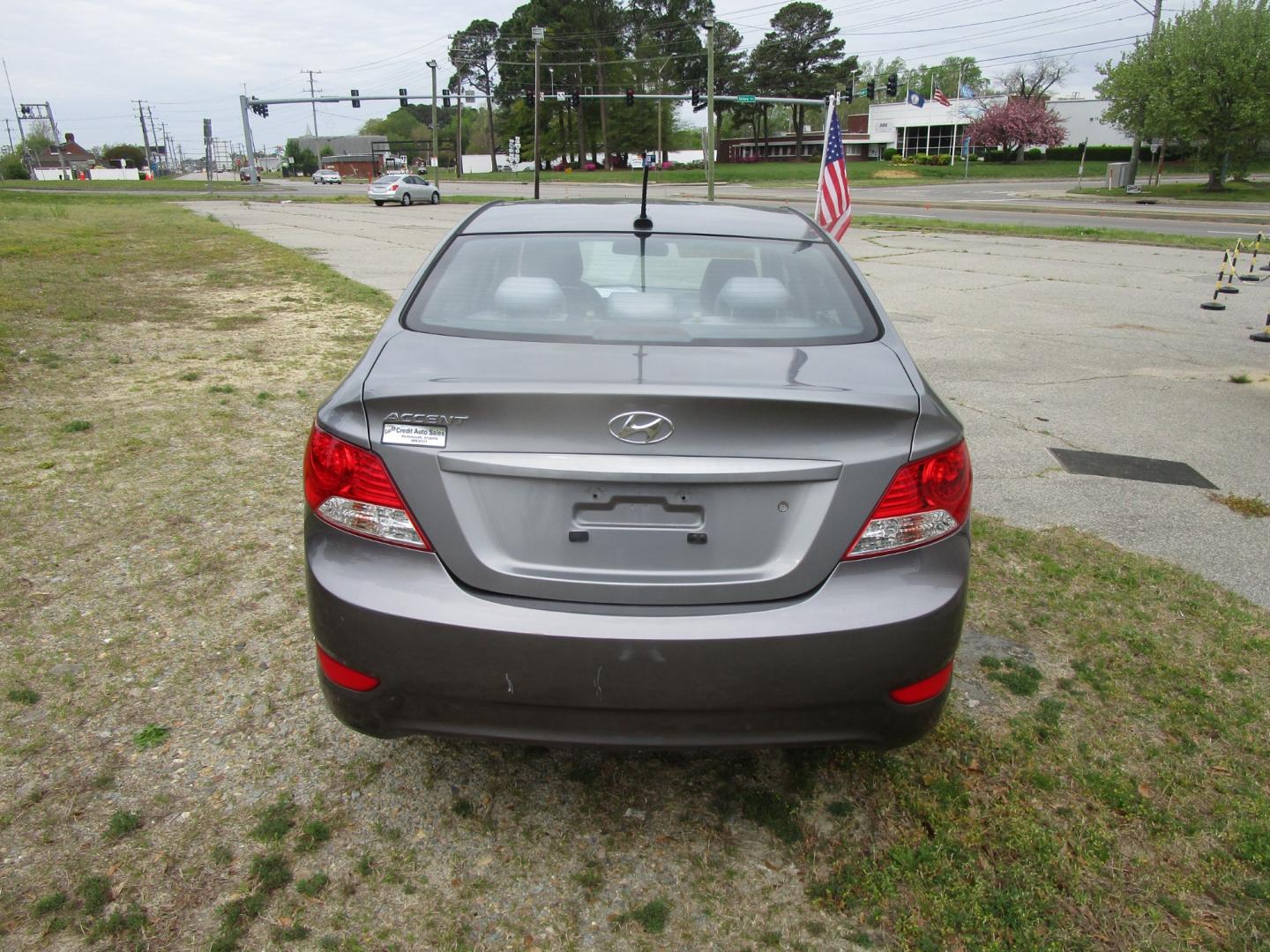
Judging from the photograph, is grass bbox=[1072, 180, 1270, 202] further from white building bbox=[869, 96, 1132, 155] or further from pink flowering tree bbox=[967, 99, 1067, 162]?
white building bbox=[869, 96, 1132, 155]

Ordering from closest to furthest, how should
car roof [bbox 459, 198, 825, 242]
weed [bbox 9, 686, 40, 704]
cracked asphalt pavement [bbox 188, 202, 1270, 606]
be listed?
weed [bbox 9, 686, 40, 704] → car roof [bbox 459, 198, 825, 242] → cracked asphalt pavement [bbox 188, 202, 1270, 606]

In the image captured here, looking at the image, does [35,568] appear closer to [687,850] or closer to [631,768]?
[631,768]

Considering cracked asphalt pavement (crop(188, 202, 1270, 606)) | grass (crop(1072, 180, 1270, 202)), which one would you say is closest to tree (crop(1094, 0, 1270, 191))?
grass (crop(1072, 180, 1270, 202))

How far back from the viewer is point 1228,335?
1027cm

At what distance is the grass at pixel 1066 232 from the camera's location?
2000 centimetres

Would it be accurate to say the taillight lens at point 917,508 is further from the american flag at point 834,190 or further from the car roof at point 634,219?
the american flag at point 834,190

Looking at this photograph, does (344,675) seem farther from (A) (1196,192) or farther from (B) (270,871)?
(A) (1196,192)

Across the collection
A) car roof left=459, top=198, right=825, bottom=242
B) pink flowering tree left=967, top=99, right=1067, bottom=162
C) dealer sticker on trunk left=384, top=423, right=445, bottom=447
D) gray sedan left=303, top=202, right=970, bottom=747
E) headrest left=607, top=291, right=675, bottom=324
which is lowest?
gray sedan left=303, top=202, right=970, bottom=747

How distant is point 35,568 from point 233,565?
2.62 feet

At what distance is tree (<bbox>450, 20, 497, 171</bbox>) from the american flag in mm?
94650

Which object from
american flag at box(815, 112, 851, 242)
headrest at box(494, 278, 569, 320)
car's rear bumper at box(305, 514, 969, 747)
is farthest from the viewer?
american flag at box(815, 112, 851, 242)

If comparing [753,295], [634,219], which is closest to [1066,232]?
[634,219]

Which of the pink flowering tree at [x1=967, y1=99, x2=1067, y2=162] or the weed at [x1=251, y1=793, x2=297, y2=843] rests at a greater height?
the pink flowering tree at [x1=967, y1=99, x2=1067, y2=162]

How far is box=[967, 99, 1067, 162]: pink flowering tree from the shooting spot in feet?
236
